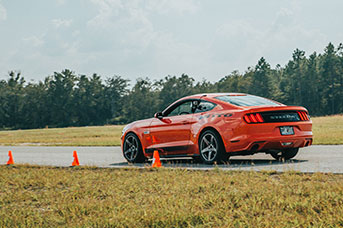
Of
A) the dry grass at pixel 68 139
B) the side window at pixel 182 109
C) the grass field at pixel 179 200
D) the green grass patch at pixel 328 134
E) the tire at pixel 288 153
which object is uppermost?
the side window at pixel 182 109

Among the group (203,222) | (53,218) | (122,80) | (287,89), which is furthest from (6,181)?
(122,80)

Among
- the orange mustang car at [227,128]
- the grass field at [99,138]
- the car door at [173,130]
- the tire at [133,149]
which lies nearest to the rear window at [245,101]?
the orange mustang car at [227,128]

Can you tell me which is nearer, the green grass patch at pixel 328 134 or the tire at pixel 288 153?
the tire at pixel 288 153

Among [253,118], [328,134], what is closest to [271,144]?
[253,118]

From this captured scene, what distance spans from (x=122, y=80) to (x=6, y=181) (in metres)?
143

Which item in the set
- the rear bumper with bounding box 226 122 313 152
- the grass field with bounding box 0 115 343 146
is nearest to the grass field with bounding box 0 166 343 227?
the rear bumper with bounding box 226 122 313 152

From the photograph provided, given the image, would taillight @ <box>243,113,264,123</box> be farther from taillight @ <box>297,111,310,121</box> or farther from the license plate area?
taillight @ <box>297,111,310,121</box>

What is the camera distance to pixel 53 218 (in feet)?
20.6

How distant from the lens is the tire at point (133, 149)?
12789 mm

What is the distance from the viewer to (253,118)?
10352mm

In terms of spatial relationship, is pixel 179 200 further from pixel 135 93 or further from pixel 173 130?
pixel 135 93

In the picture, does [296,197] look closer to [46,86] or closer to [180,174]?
[180,174]

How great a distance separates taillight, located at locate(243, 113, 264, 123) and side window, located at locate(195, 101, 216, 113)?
0.98 m

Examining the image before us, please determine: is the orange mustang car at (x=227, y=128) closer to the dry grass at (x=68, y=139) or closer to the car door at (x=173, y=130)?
the car door at (x=173, y=130)
